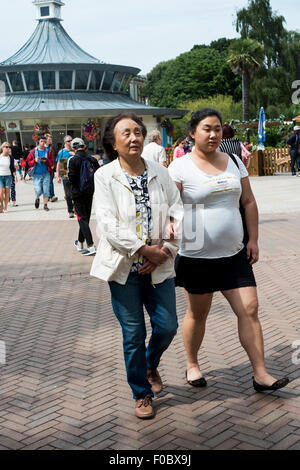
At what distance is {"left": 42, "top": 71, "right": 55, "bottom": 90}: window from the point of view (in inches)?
1772

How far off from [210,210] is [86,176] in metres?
5.07

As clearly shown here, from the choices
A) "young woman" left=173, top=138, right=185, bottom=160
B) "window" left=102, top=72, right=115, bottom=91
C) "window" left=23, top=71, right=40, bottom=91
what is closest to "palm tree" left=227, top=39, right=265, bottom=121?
"window" left=102, top=72, right=115, bottom=91

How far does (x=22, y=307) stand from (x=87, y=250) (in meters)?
2.96

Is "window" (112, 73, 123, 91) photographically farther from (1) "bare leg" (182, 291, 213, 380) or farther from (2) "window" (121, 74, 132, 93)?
(1) "bare leg" (182, 291, 213, 380)

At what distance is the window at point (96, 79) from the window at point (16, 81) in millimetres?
5303

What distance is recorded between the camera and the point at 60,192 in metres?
21.9

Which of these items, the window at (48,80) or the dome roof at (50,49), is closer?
the window at (48,80)

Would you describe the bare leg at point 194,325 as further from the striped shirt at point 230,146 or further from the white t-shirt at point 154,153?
the white t-shirt at point 154,153

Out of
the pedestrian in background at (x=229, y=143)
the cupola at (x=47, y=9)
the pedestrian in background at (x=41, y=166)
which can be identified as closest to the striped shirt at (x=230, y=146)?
the pedestrian in background at (x=229, y=143)

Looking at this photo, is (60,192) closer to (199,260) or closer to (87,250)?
(87,250)

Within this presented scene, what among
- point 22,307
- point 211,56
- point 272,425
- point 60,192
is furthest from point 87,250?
point 211,56

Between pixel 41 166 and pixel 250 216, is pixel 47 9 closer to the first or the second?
pixel 41 166

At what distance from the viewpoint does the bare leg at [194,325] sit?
13.1ft
